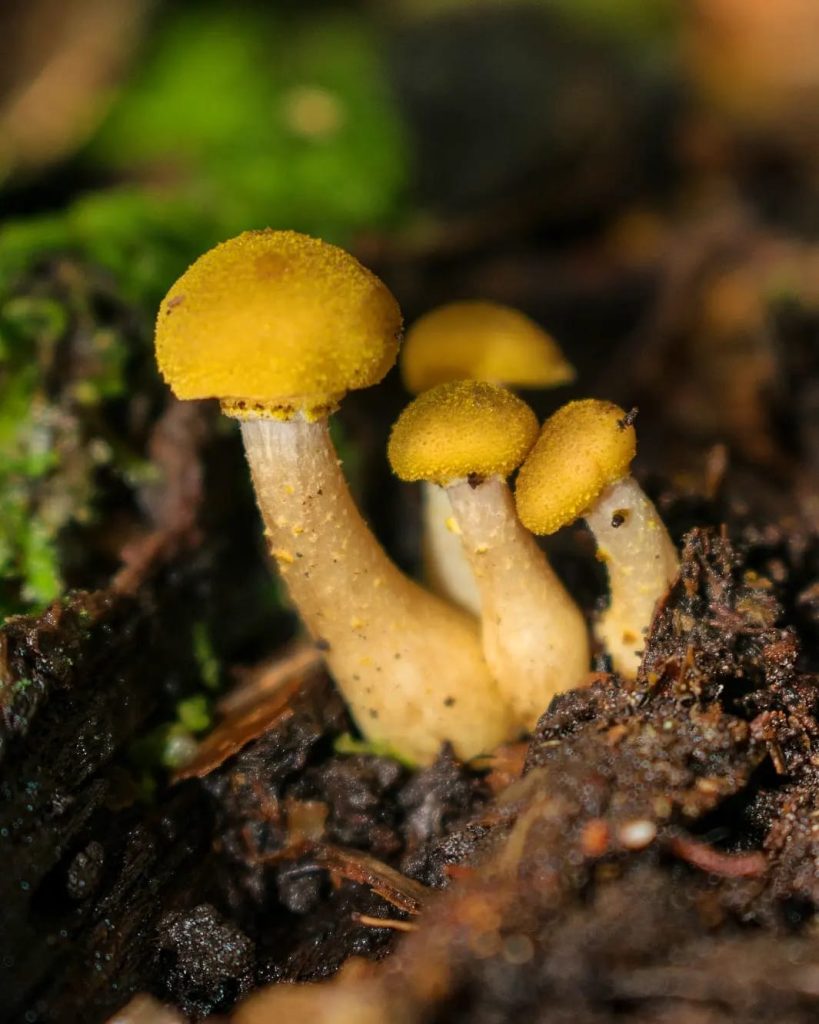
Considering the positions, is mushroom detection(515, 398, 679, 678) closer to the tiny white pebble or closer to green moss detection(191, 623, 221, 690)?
the tiny white pebble

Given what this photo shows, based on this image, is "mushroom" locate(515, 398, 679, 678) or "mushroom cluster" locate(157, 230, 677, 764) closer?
"mushroom cluster" locate(157, 230, 677, 764)

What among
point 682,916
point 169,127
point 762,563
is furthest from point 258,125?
point 682,916

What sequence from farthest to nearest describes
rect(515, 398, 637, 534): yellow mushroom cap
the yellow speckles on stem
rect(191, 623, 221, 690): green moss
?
rect(191, 623, 221, 690): green moss → the yellow speckles on stem → rect(515, 398, 637, 534): yellow mushroom cap

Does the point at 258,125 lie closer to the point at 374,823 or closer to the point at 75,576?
the point at 75,576

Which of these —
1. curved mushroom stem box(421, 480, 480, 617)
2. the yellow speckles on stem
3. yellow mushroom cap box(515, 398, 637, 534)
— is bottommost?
curved mushroom stem box(421, 480, 480, 617)

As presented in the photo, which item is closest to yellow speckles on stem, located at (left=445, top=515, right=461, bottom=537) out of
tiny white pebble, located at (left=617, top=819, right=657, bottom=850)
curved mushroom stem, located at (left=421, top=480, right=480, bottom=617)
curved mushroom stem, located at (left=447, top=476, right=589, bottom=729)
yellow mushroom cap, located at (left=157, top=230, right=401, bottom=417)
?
curved mushroom stem, located at (left=447, top=476, right=589, bottom=729)

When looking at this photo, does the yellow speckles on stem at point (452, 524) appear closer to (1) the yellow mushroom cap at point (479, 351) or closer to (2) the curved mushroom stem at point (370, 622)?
(2) the curved mushroom stem at point (370, 622)
